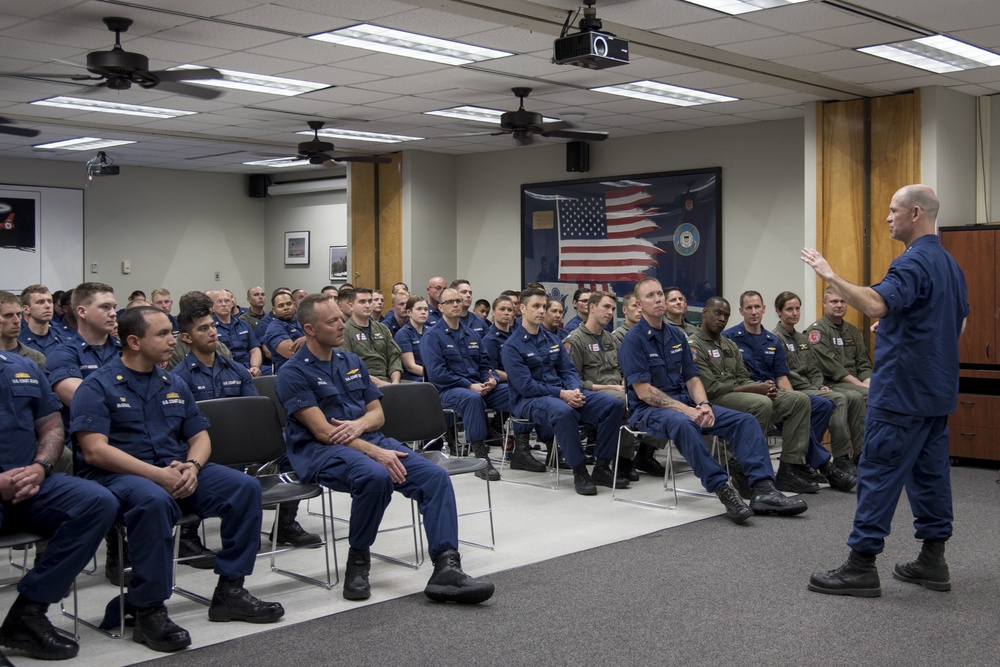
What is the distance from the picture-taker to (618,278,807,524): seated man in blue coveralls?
5.88 metres

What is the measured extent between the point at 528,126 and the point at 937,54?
3177 millimetres

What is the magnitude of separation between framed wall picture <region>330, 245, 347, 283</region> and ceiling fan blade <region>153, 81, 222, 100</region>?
7.46m

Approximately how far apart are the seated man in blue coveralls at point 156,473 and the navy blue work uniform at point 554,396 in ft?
9.60

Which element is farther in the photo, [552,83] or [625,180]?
[625,180]

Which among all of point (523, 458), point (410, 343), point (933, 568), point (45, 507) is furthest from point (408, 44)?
point (933, 568)

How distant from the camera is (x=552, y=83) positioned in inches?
327

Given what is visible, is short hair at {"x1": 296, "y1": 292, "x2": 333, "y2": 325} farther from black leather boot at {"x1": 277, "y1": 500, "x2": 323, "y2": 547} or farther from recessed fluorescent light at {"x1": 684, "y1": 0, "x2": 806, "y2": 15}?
recessed fluorescent light at {"x1": 684, "y1": 0, "x2": 806, "y2": 15}

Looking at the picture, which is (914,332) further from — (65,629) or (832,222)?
(832,222)

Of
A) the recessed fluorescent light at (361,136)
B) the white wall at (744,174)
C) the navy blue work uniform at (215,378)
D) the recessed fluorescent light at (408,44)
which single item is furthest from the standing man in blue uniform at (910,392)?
the recessed fluorescent light at (361,136)

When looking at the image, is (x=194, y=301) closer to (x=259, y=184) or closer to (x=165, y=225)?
(x=165, y=225)

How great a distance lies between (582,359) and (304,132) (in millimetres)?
5032

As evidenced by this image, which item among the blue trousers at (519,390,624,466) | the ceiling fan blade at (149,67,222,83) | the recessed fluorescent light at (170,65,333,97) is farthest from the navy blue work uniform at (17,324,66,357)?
the blue trousers at (519,390,624,466)

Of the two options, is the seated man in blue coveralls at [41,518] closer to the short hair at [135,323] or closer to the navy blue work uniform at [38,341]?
the short hair at [135,323]

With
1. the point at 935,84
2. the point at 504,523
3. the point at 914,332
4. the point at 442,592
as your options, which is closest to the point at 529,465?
the point at 504,523
